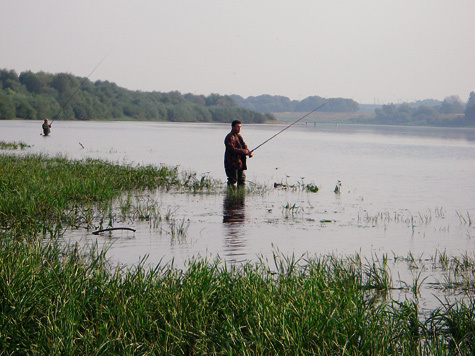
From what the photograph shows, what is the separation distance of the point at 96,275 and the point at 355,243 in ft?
21.2

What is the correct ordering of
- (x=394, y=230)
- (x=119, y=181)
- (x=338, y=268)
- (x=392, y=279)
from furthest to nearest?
(x=119, y=181) < (x=394, y=230) < (x=392, y=279) < (x=338, y=268)

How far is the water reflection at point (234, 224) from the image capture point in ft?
33.3

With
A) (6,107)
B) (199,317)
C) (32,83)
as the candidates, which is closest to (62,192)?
(199,317)

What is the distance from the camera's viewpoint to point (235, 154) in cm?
1689

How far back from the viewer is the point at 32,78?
156 m

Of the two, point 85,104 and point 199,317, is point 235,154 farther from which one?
point 85,104

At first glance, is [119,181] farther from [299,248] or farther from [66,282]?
[66,282]

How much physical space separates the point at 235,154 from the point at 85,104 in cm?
14168

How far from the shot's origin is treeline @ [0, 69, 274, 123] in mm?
132875

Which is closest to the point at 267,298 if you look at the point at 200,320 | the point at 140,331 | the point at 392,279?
the point at 200,320

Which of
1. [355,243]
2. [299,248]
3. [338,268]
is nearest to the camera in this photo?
[338,268]

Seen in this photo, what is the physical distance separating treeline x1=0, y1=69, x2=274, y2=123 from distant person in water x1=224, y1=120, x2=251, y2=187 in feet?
344

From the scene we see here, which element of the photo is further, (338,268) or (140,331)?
(338,268)

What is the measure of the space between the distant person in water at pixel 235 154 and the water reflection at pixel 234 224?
43 cm
